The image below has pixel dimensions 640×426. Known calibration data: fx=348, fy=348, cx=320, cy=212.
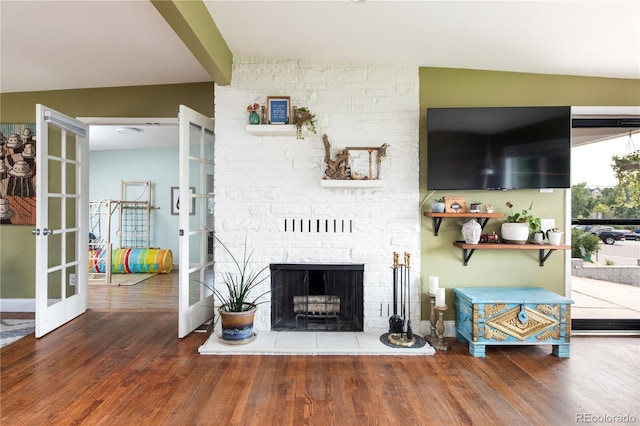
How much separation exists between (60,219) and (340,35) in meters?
3.02

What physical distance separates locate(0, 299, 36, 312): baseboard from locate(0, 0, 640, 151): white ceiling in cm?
218

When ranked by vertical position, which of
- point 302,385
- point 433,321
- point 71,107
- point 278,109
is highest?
point 71,107

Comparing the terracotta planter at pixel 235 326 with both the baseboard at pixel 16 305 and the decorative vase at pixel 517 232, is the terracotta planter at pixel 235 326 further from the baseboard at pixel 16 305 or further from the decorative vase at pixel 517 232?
the baseboard at pixel 16 305

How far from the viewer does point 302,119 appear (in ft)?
9.41

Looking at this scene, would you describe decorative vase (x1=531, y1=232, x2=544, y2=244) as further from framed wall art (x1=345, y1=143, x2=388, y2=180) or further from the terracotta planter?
the terracotta planter

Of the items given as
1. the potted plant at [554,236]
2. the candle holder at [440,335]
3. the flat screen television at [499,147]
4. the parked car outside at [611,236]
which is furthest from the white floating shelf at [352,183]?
the parked car outside at [611,236]

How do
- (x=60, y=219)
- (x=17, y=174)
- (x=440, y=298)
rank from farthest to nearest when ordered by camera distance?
1. (x=17, y=174)
2. (x=60, y=219)
3. (x=440, y=298)

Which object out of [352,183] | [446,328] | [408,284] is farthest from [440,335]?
[352,183]

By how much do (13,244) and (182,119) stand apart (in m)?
2.43

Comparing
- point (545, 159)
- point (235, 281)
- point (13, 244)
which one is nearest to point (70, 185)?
point (13, 244)

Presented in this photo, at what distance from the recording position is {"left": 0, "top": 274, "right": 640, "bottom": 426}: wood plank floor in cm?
184

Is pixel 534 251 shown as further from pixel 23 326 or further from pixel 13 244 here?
pixel 13 244

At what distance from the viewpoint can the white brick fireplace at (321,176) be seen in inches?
116

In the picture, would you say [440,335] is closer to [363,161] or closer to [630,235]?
[363,161]
